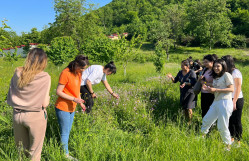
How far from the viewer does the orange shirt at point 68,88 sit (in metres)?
2.53

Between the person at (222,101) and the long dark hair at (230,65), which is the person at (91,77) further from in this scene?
the long dark hair at (230,65)

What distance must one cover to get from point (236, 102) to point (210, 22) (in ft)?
136

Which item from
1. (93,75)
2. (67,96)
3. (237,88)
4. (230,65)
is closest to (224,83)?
(237,88)

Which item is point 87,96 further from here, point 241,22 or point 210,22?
point 241,22

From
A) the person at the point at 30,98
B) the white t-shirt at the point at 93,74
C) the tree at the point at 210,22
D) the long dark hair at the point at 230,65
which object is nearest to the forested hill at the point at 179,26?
the tree at the point at 210,22

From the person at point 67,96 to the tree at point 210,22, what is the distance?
132 feet

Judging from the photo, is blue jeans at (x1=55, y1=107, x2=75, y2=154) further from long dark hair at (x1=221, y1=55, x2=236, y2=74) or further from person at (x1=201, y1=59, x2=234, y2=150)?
long dark hair at (x1=221, y1=55, x2=236, y2=74)

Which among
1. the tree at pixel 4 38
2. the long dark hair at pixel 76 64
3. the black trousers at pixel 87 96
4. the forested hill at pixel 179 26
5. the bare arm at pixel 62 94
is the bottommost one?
the black trousers at pixel 87 96

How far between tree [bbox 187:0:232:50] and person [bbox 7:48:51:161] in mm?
40727

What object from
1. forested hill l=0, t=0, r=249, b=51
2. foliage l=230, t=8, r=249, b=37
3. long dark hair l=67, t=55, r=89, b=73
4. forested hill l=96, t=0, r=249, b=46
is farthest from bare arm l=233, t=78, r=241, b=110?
foliage l=230, t=8, r=249, b=37

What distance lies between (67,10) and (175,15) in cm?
2813

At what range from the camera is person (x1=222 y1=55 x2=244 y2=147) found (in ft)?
10.5

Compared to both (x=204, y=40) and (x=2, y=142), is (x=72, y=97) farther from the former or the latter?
(x=204, y=40)

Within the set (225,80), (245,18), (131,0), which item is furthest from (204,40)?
(131,0)
